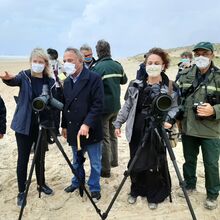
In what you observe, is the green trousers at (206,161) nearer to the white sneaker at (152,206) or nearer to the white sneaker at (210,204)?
the white sneaker at (210,204)

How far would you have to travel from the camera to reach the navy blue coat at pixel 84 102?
3678 mm

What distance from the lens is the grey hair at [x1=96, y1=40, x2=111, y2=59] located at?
4.41 meters

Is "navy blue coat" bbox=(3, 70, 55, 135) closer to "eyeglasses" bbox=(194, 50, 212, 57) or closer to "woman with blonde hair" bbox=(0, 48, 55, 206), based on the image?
"woman with blonde hair" bbox=(0, 48, 55, 206)

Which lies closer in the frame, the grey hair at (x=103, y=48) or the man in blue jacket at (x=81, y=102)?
the man in blue jacket at (x=81, y=102)

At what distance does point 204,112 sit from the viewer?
11.3 ft

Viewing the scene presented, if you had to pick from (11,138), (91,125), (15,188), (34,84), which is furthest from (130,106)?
(11,138)

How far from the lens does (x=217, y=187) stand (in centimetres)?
388

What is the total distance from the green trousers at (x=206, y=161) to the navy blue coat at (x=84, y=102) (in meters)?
1.16

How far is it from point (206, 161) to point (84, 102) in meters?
1.58

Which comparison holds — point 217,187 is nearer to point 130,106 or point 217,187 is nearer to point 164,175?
point 164,175

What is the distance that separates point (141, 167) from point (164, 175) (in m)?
0.40

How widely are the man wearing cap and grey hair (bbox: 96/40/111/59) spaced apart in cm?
113

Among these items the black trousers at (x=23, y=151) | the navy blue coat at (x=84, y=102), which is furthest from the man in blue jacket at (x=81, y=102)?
the black trousers at (x=23, y=151)

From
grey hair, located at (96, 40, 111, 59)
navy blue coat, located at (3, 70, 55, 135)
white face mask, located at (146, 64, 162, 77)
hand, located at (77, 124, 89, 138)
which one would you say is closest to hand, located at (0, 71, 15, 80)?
navy blue coat, located at (3, 70, 55, 135)
